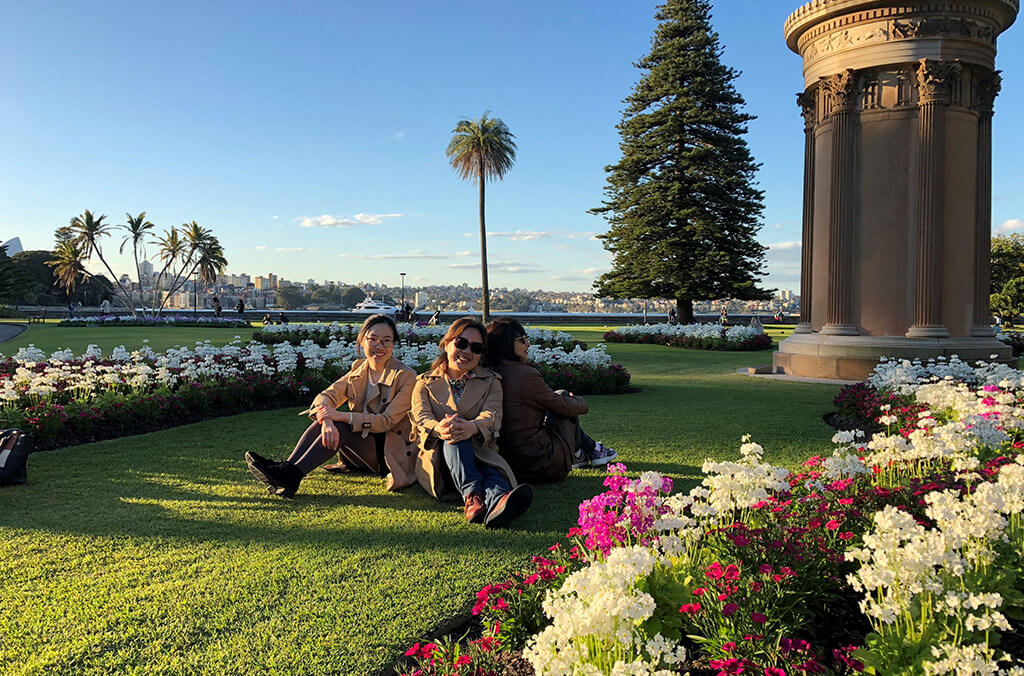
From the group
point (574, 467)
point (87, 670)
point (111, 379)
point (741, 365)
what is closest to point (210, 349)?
point (111, 379)

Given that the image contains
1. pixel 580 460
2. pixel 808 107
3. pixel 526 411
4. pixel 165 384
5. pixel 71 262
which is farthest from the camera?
pixel 71 262

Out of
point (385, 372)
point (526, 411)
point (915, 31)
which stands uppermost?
point (915, 31)

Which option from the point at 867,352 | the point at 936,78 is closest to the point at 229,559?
the point at 867,352

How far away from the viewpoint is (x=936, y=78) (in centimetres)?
1274

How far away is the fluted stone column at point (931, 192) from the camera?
12789 mm

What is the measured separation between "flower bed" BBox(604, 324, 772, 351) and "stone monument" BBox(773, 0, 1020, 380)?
9248mm

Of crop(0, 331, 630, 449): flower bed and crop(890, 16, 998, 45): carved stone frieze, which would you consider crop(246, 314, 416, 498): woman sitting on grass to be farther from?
crop(890, 16, 998, 45): carved stone frieze

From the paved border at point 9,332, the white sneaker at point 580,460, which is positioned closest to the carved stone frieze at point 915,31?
the white sneaker at point 580,460

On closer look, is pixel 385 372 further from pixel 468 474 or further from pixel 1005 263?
pixel 1005 263

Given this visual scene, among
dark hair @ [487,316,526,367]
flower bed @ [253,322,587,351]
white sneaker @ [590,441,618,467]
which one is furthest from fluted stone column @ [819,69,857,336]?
dark hair @ [487,316,526,367]

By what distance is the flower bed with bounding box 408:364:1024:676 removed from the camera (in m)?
2.04

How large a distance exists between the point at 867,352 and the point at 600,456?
9.07 m

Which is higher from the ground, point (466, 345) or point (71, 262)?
point (71, 262)

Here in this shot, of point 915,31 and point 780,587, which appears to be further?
point 915,31
